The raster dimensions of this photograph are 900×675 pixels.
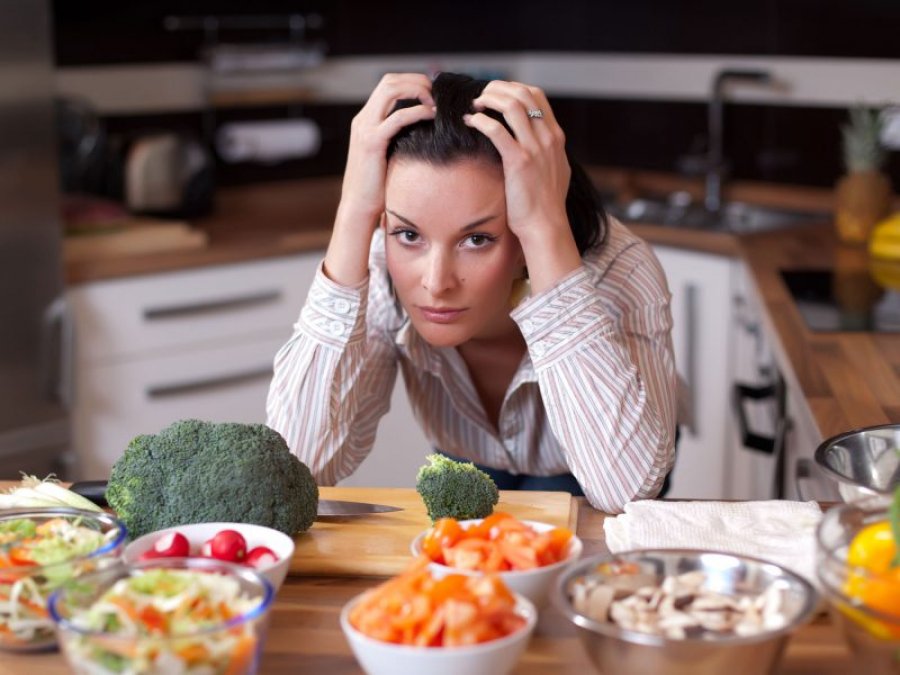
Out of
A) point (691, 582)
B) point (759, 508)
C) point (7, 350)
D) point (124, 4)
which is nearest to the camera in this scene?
point (691, 582)

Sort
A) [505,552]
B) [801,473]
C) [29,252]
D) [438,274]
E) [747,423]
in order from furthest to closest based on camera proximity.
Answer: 1. [29,252]
2. [747,423]
3. [801,473]
4. [438,274]
5. [505,552]

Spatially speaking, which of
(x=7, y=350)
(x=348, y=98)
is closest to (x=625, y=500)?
(x=7, y=350)

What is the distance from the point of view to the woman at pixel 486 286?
160 centimetres

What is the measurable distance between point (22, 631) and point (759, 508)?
29.0 inches

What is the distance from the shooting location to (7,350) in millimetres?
3002

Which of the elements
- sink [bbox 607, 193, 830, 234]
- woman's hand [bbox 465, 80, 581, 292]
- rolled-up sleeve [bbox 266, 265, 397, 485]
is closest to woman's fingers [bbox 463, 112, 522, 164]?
woman's hand [bbox 465, 80, 581, 292]

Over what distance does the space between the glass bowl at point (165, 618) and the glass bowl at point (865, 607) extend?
0.43 meters

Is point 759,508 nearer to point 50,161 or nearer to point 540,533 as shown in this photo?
point 540,533

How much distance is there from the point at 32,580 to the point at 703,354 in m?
2.45

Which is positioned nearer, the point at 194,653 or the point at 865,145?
the point at 194,653

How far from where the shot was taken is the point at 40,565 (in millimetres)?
1116

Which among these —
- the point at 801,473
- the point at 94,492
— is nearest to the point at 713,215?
the point at 801,473

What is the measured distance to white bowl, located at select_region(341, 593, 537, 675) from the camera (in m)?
1.00

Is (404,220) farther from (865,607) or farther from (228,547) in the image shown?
(865,607)
